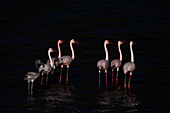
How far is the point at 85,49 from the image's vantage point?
31547 mm

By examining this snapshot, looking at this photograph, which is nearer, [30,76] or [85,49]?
[30,76]

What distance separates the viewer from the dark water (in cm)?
2248

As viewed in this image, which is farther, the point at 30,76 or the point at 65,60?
the point at 65,60

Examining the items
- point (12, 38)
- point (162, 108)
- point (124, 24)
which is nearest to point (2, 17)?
point (12, 38)

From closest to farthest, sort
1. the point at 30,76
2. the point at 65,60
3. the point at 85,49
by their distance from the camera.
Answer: the point at 30,76
the point at 65,60
the point at 85,49

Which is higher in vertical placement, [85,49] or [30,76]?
[85,49]

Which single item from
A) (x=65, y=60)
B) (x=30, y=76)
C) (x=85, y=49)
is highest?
(x=85, y=49)

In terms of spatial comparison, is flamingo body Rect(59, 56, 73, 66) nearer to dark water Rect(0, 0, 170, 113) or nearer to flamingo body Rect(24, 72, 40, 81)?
dark water Rect(0, 0, 170, 113)

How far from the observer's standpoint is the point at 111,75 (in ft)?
88.3

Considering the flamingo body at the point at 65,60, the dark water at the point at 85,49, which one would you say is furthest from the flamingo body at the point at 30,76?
the flamingo body at the point at 65,60

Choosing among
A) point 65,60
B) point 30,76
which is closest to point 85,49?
point 65,60

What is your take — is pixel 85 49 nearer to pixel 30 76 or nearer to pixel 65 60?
pixel 65 60

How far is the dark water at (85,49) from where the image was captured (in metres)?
22.5

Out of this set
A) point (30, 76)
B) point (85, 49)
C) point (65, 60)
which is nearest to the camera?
point (30, 76)
